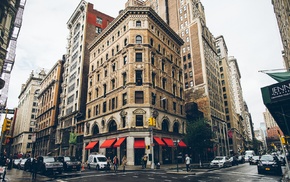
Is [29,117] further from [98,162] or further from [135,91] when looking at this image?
[98,162]

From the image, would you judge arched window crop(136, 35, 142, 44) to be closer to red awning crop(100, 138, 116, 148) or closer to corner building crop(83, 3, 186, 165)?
corner building crop(83, 3, 186, 165)

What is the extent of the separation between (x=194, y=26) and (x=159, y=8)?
2235 centimetres

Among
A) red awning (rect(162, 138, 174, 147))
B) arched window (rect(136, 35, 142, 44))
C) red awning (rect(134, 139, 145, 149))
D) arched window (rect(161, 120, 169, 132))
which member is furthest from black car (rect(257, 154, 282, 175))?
arched window (rect(136, 35, 142, 44))

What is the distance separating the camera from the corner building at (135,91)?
33.8m

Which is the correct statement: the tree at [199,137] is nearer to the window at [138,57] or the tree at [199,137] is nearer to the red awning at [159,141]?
the red awning at [159,141]

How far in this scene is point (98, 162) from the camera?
27000 mm

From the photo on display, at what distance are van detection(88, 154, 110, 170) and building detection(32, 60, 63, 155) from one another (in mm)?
39419

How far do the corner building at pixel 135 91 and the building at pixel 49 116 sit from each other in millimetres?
28165

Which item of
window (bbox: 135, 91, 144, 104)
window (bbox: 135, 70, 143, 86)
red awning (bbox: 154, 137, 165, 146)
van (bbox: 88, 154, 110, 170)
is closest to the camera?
van (bbox: 88, 154, 110, 170)

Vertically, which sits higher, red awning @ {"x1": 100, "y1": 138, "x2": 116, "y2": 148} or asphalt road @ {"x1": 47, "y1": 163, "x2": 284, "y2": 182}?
red awning @ {"x1": 100, "y1": 138, "x2": 116, "y2": 148}

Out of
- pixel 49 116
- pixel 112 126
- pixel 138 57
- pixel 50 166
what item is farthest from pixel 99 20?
pixel 50 166

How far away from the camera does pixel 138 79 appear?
36.5 m

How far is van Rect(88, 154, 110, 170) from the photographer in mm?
26411

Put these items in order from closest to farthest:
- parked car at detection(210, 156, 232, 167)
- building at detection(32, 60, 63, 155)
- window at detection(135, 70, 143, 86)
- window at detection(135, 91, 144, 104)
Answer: parked car at detection(210, 156, 232, 167) < window at detection(135, 91, 144, 104) < window at detection(135, 70, 143, 86) < building at detection(32, 60, 63, 155)
